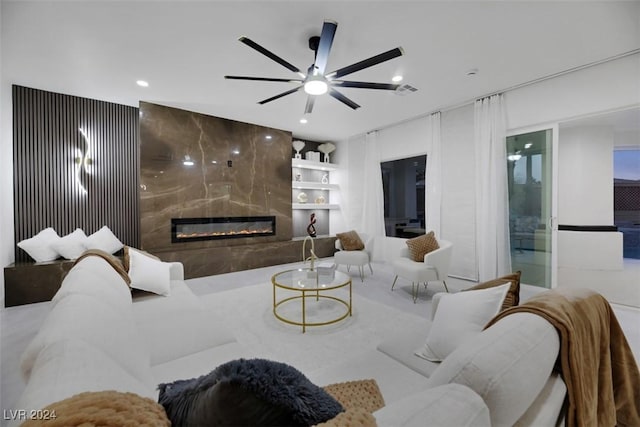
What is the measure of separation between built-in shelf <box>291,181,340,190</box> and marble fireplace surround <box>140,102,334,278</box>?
0.37m

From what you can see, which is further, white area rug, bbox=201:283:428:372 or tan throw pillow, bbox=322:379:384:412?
white area rug, bbox=201:283:428:372

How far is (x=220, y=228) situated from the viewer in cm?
482

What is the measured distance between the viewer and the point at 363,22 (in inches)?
88.6

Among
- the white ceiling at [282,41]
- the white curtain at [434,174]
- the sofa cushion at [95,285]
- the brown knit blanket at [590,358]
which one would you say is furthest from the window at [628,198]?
the sofa cushion at [95,285]

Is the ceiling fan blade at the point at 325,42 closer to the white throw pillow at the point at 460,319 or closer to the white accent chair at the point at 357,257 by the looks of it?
the white throw pillow at the point at 460,319

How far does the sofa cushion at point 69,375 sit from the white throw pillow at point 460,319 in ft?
3.95

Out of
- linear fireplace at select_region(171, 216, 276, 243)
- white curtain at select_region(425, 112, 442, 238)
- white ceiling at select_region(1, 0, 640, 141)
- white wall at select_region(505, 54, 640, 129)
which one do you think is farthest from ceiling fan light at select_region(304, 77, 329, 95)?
linear fireplace at select_region(171, 216, 276, 243)

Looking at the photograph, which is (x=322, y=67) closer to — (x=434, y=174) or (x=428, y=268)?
(x=428, y=268)

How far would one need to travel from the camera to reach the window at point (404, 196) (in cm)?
498

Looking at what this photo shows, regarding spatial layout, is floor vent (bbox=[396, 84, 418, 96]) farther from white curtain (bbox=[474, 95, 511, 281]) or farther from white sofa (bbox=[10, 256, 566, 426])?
white sofa (bbox=[10, 256, 566, 426])

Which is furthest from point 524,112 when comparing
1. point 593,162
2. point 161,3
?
point 161,3

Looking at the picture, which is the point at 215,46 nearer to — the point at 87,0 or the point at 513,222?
the point at 87,0

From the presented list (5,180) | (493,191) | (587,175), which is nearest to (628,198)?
(587,175)

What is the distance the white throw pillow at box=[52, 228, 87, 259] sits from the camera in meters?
3.34
